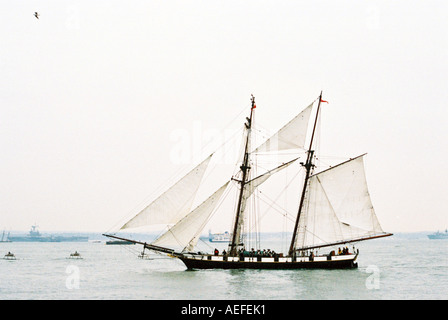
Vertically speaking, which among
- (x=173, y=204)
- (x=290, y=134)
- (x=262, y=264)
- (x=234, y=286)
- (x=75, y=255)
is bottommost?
(x=234, y=286)

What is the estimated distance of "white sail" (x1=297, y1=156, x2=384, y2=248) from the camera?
158 ft

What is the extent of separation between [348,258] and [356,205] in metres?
5.74

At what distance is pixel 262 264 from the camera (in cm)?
4772

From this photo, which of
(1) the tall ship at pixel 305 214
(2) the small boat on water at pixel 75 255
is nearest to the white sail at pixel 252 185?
(1) the tall ship at pixel 305 214

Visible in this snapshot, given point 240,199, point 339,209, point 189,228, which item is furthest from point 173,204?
point 339,209

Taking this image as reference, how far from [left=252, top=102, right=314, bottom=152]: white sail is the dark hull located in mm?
11690

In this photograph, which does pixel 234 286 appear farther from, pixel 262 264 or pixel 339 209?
pixel 339 209

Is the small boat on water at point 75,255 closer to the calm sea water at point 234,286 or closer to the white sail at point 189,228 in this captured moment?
the calm sea water at point 234,286

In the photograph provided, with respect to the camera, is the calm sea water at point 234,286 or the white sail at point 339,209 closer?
the calm sea water at point 234,286

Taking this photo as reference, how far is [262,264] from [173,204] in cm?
1163

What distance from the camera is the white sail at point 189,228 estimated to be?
4409cm

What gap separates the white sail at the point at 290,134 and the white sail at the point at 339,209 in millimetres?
4776
